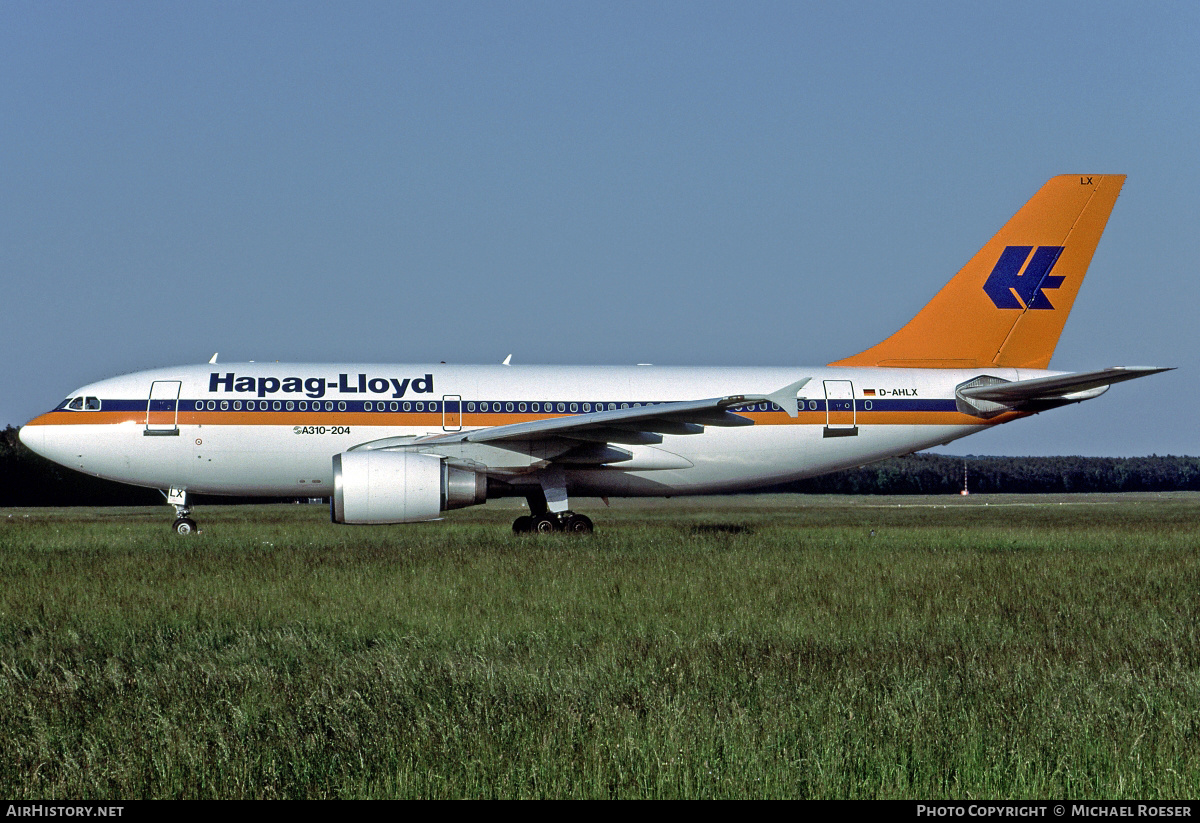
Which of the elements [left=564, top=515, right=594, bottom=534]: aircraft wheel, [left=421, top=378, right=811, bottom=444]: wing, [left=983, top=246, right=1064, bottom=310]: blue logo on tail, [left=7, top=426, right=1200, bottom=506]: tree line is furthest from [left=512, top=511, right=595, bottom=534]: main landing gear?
[left=7, top=426, right=1200, bottom=506]: tree line

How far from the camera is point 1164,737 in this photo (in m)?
5.12

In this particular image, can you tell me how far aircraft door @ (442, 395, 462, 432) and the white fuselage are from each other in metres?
0.02

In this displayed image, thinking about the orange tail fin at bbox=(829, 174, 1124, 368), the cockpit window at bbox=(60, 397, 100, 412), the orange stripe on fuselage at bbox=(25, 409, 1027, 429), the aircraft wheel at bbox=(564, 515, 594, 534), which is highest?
the orange tail fin at bbox=(829, 174, 1124, 368)

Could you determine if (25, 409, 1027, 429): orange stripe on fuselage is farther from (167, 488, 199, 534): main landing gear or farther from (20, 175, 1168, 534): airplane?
(167, 488, 199, 534): main landing gear

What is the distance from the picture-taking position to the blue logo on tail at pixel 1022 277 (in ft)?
72.6

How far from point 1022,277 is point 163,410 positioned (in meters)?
16.5

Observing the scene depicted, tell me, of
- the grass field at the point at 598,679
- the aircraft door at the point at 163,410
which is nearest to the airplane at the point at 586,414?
the aircraft door at the point at 163,410

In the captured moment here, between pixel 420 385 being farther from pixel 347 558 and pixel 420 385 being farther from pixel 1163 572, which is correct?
pixel 1163 572

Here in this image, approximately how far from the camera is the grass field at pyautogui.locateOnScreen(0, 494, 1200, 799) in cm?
464

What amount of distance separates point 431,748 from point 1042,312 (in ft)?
65.6

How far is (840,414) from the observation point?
20.9 metres

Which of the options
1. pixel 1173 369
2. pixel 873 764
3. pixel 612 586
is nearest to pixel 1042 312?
pixel 1173 369

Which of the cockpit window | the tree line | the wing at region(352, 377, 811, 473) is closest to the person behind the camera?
the wing at region(352, 377, 811, 473)

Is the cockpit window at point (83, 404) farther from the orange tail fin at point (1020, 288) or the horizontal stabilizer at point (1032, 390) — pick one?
the horizontal stabilizer at point (1032, 390)
